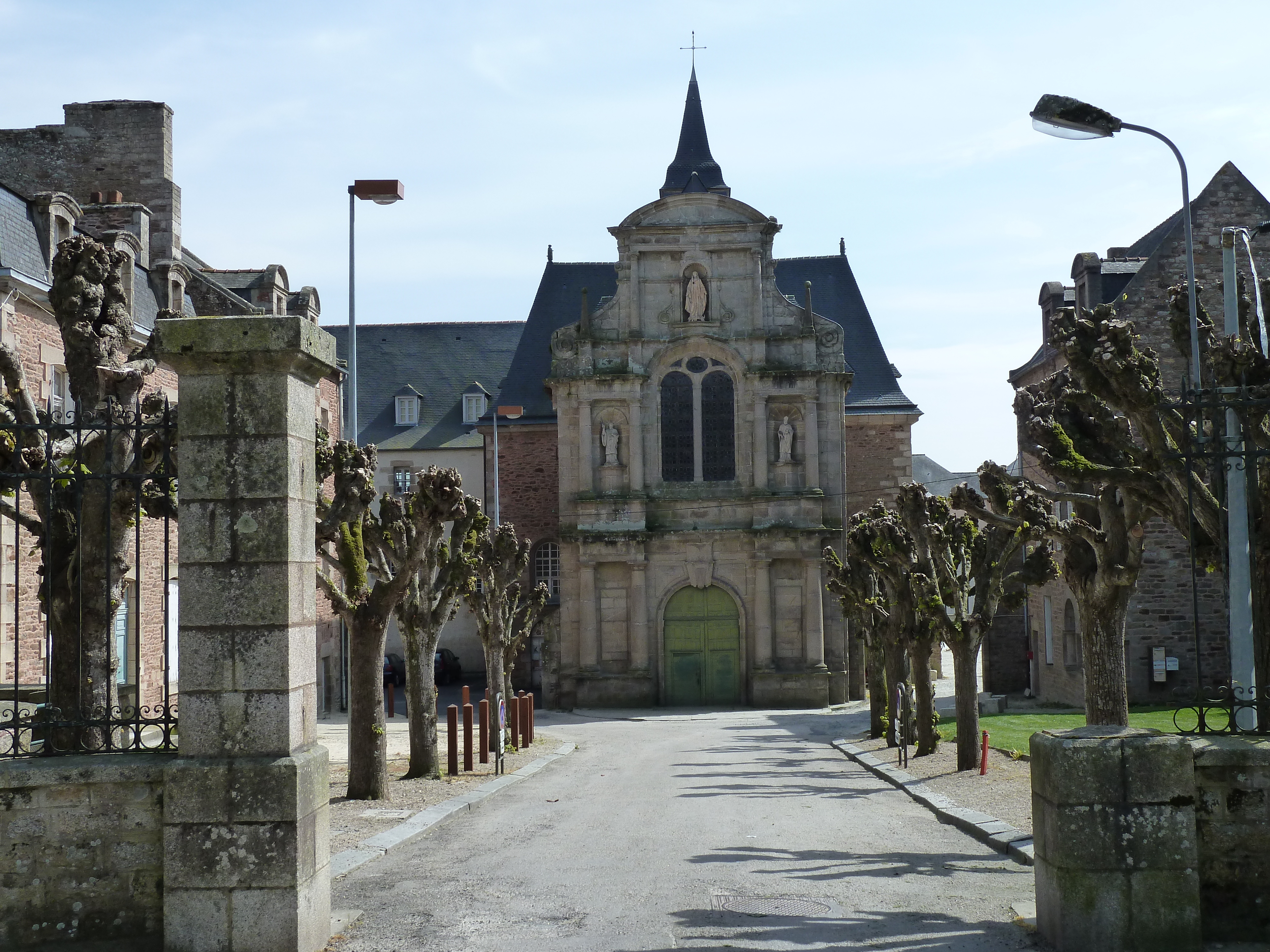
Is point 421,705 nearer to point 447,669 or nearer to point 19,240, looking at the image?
point 19,240

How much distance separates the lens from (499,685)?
73.2 feet

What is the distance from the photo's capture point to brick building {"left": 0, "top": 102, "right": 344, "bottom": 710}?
729 inches

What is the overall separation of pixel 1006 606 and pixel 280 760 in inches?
522

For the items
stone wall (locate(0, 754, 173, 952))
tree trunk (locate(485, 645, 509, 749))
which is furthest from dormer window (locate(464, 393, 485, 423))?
stone wall (locate(0, 754, 173, 952))

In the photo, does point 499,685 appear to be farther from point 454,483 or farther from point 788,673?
point 788,673

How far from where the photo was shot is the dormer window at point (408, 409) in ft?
151

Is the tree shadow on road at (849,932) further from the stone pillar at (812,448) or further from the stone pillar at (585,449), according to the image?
the stone pillar at (812,448)

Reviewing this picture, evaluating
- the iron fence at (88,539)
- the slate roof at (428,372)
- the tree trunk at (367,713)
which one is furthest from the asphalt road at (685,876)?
the slate roof at (428,372)

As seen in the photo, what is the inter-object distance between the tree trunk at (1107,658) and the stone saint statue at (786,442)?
23.8 m

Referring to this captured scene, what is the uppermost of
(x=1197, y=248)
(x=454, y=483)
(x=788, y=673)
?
(x=1197, y=248)

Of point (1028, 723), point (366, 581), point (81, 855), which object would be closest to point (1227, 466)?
point (81, 855)

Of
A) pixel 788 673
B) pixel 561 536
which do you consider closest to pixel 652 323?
pixel 561 536

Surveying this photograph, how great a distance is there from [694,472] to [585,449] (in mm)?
3089

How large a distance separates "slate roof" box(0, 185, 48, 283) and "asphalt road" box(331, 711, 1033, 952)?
1036 centimetres
